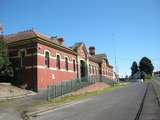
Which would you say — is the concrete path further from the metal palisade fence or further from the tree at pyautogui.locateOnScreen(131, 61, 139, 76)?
the tree at pyautogui.locateOnScreen(131, 61, 139, 76)

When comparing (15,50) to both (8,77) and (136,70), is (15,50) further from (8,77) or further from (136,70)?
(136,70)

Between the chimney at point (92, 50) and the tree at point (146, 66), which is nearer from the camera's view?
the chimney at point (92, 50)

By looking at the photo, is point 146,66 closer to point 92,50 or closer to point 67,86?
point 92,50

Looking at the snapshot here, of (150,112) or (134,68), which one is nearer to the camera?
(150,112)

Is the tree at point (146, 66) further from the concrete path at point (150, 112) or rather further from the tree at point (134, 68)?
the concrete path at point (150, 112)

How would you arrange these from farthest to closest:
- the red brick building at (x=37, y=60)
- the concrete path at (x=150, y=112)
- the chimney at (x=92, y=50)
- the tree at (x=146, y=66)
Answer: the tree at (x=146, y=66)
the chimney at (x=92, y=50)
the red brick building at (x=37, y=60)
the concrete path at (x=150, y=112)

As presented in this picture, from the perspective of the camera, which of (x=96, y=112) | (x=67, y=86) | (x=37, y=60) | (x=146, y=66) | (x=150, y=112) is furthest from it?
(x=146, y=66)

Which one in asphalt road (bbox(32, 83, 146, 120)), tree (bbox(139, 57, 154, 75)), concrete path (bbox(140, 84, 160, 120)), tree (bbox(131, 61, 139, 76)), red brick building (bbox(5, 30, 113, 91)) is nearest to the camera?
concrete path (bbox(140, 84, 160, 120))

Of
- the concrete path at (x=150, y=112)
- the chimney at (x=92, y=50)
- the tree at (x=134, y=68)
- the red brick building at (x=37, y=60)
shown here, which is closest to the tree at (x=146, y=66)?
the tree at (x=134, y=68)

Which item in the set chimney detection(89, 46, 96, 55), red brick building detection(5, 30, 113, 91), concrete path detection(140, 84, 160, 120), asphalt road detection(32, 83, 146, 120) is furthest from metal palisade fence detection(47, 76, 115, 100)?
chimney detection(89, 46, 96, 55)

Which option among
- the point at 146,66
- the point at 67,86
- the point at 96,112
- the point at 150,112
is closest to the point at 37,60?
the point at 67,86

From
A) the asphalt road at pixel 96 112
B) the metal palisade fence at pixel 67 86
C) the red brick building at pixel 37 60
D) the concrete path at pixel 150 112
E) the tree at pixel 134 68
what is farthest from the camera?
the tree at pixel 134 68

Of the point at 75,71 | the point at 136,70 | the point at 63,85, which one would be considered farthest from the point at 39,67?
the point at 136,70

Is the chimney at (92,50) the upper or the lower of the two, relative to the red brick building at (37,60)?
upper
